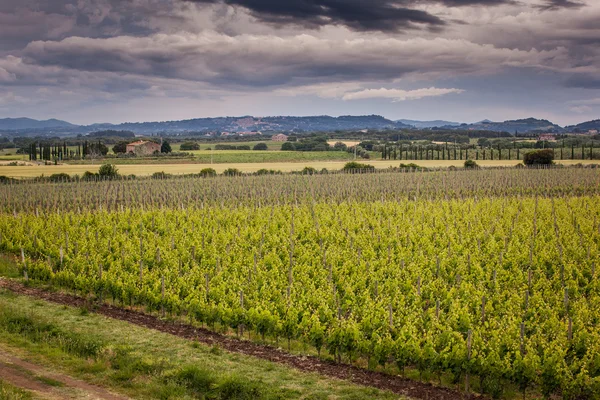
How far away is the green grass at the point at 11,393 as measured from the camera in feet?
35.8

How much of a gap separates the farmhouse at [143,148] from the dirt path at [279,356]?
82911 mm

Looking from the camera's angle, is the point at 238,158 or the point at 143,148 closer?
the point at 238,158

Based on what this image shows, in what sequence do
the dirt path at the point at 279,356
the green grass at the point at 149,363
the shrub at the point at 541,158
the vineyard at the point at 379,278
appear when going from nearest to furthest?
the green grass at the point at 149,363 → the dirt path at the point at 279,356 → the vineyard at the point at 379,278 → the shrub at the point at 541,158

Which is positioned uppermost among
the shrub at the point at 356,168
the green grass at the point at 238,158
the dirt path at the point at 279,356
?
the green grass at the point at 238,158

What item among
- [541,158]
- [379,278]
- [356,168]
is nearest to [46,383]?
[379,278]

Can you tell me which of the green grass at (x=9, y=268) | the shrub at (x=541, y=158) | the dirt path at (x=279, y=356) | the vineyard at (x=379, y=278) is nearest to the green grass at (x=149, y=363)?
the dirt path at (x=279, y=356)

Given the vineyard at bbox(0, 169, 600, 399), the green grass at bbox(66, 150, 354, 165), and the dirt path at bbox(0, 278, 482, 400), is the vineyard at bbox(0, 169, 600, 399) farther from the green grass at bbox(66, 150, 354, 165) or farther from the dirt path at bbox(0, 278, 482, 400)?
the green grass at bbox(66, 150, 354, 165)

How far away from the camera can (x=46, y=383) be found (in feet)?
40.7

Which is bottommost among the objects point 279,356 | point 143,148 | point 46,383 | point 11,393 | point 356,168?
point 279,356

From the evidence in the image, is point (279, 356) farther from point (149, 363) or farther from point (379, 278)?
point (379, 278)

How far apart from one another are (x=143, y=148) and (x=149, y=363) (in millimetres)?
93062

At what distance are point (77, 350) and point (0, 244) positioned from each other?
14514 millimetres

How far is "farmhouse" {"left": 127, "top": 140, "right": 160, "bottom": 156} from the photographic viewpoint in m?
101

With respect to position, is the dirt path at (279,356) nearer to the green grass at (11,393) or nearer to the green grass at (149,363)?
the green grass at (149,363)
